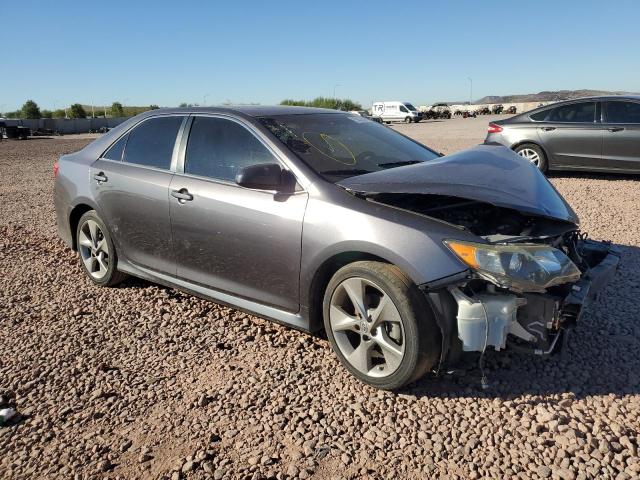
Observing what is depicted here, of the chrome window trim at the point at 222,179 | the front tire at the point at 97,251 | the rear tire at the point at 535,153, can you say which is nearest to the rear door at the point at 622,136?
the rear tire at the point at 535,153

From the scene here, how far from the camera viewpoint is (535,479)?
2373mm

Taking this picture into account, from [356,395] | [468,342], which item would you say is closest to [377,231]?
[468,342]

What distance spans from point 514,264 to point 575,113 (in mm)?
8248

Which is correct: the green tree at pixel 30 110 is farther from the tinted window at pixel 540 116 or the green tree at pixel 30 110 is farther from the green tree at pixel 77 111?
the tinted window at pixel 540 116

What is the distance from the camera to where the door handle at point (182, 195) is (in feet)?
12.9

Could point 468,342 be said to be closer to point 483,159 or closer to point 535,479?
point 535,479

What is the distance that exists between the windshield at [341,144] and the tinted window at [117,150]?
1.57 metres

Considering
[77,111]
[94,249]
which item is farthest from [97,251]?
[77,111]

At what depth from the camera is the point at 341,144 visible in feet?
13.0

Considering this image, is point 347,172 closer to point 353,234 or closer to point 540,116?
point 353,234

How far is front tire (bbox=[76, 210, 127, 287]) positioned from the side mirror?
1.96m

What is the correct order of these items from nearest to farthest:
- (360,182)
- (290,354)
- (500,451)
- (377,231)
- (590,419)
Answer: (500,451), (590,419), (377,231), (360,182), (290,354)

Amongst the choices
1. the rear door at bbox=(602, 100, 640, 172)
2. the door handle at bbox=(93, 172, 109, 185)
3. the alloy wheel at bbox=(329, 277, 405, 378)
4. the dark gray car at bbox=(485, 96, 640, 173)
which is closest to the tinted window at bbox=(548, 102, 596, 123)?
the dark gray car at bbox=(485, 96, 640, 173)

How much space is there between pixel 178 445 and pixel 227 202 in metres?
1.64
